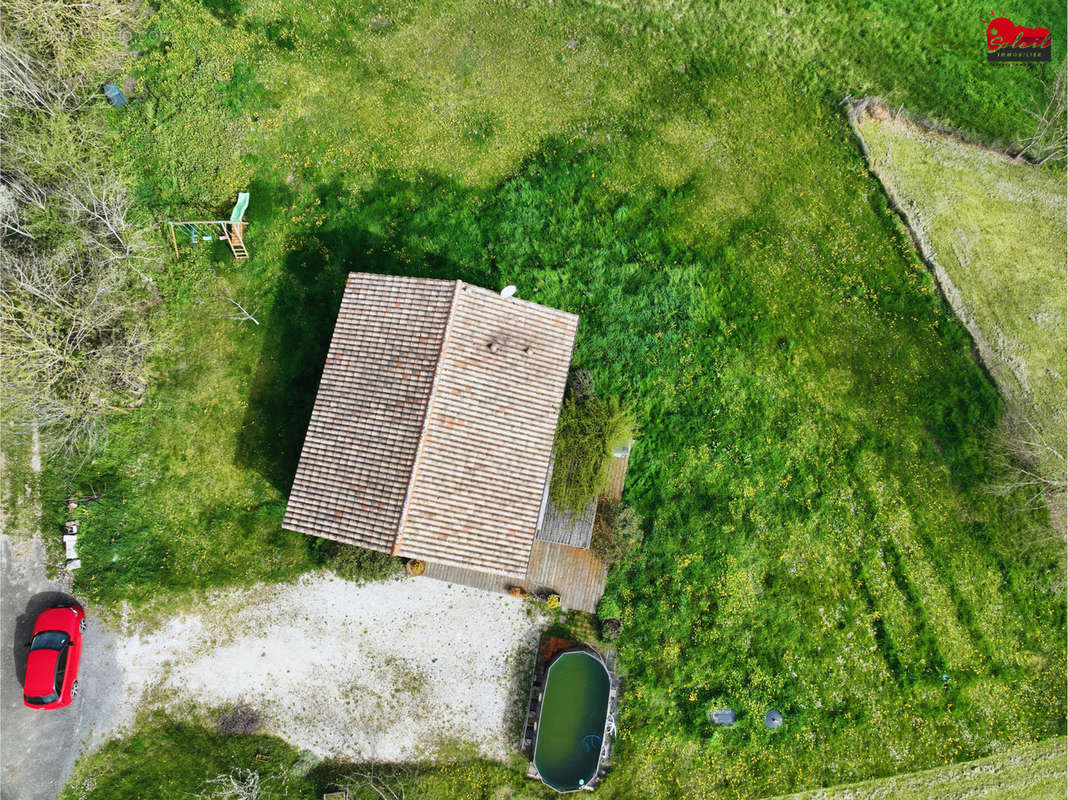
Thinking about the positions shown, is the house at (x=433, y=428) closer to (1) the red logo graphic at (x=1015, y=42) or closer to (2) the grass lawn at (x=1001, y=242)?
(2) the grass lawn at (x=1001, y=242)

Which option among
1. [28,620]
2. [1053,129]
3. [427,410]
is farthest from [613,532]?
[1053,129]

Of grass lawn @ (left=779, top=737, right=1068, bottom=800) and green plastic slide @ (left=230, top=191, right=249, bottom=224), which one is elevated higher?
green plastic slide @ (left=230, top=191, right=249, bottom=224)

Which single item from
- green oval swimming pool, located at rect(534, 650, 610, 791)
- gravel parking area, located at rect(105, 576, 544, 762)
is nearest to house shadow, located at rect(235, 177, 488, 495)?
gravel parking area, located at rect(105, 576, 544, 762)

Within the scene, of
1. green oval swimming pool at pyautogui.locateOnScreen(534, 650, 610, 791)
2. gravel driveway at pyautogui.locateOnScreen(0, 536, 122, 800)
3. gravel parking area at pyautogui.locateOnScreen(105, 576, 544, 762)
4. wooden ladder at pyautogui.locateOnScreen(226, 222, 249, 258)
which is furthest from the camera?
A: wooden ladder at pyautogui.locateOnScreen(226, 222, 249, 258)

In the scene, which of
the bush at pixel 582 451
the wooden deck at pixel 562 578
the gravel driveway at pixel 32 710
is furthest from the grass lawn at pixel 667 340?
the gravel driveway at pixel 32 710

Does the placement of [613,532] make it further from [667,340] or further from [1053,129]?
[1053,129]

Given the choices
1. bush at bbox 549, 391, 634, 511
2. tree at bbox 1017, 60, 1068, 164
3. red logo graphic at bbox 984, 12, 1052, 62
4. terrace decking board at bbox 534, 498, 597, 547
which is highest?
red logo graphic at bbox 984, 12, 1052, 62

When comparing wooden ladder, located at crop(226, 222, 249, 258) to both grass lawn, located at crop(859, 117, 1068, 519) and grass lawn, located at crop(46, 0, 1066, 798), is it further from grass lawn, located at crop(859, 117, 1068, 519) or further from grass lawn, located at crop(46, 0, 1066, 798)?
grass lawn, located at crop(859, 117, 1068, 519)
